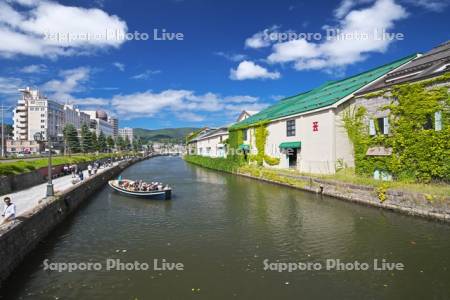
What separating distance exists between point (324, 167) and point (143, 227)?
18575 millimetres

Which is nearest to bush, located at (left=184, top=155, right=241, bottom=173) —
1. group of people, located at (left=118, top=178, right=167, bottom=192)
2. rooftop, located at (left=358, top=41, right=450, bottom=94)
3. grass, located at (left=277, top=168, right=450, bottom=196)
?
group of people, located at (left=118, top=178, right=167, bottom=192)

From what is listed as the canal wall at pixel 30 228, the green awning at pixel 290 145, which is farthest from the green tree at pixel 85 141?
the canal wall at pixel 30 228

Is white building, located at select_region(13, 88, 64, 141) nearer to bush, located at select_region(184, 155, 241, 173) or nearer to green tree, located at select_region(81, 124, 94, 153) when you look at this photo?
green tree, located at select_region(81, 124, 94, 153)

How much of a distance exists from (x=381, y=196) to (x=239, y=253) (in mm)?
12201

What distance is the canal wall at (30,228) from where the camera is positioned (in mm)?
10016

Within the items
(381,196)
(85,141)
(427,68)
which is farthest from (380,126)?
(85,141)

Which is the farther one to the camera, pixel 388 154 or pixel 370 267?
pixel 388 154

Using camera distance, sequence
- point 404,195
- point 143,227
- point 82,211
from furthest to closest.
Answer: point 82,211
point 404,195
point 143,227

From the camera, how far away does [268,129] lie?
130 ft

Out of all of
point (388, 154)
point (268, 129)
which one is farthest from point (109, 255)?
point (268, 129)

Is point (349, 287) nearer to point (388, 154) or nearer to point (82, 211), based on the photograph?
point (388, 154)

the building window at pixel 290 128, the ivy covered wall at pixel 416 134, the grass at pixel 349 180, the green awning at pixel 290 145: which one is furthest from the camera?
the building window at pixel 290 128

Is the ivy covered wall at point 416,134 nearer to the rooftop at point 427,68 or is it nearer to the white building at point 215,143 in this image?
the rooftop at point 427,68

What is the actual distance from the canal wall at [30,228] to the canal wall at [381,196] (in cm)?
1991
